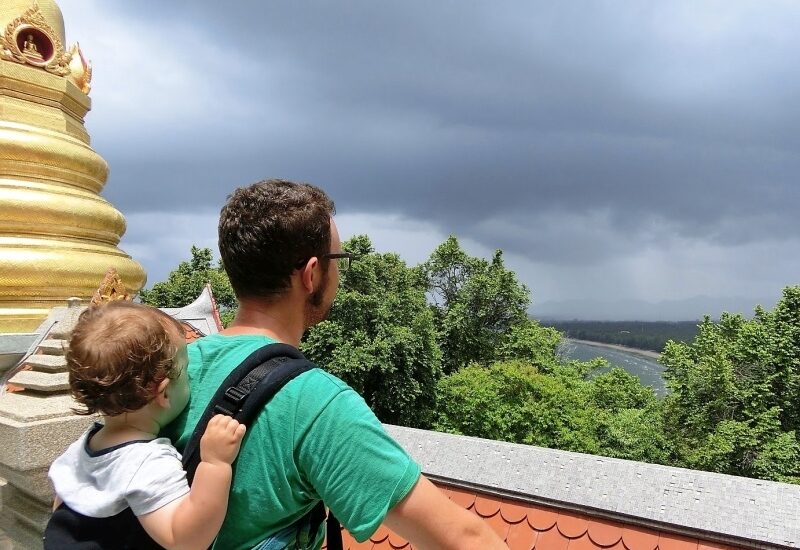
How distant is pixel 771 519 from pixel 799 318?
24936 mm

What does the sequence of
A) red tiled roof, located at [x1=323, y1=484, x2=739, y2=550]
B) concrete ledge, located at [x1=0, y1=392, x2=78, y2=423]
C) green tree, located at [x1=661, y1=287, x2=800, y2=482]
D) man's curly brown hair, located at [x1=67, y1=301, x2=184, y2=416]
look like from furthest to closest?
green tree, located at [x1=661, y1=287, x2=800, y2=482], red tiled roof, located at [x1=323, y1=484, x2=739, y2=550], concrete ledge, located at [x1=0, y1=392, x2=78, y2=423], man's curly brown hair, located at [x1=67, y1=301, x2=184, y2=416]

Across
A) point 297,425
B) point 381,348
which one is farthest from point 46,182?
point 381,348

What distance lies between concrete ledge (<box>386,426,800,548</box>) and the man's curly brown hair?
3.08 meters

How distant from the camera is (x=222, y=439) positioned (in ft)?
5.13

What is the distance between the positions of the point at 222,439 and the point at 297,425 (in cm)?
21

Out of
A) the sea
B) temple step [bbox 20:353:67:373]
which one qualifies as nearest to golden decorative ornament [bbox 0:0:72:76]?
temple step [bbox 20:353:67:373]

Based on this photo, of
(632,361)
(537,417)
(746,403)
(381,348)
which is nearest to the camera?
(746,403)

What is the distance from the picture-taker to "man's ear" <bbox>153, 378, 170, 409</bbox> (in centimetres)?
172

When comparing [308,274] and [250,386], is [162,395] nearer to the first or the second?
[250,386]

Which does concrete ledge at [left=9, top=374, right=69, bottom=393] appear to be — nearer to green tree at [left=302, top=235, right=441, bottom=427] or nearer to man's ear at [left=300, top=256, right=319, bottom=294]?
man's ear at [left=300, top=256, right=319, bottom=294]

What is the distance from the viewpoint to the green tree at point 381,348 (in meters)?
26.2

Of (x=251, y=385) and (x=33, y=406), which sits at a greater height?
(x=251, y=385)

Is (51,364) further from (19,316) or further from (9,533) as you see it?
(19,316)

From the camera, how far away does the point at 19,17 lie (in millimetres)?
11820
